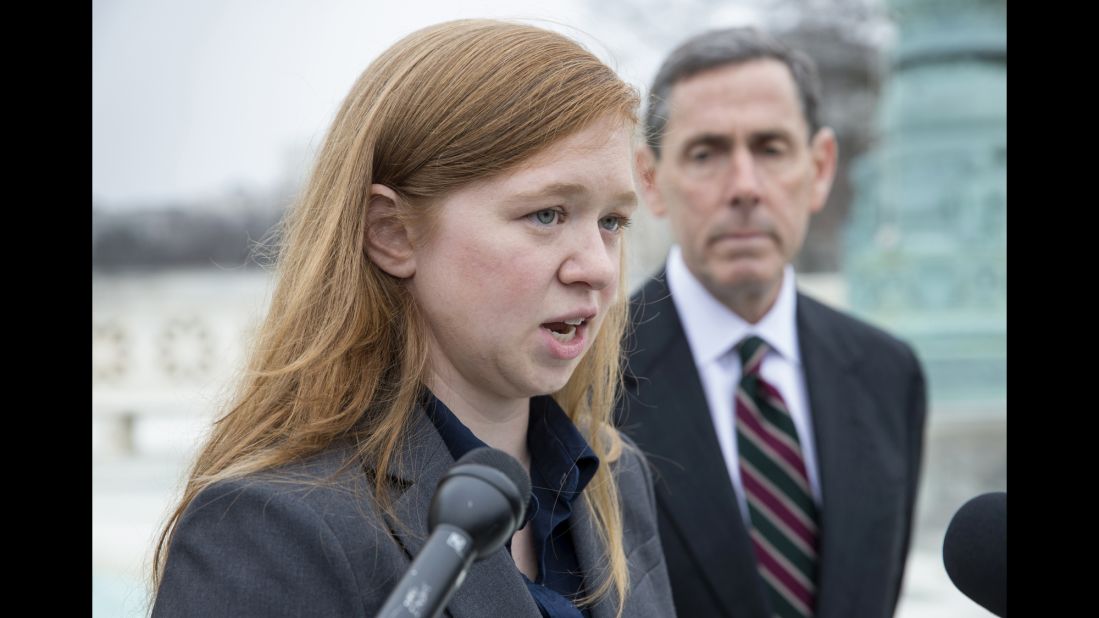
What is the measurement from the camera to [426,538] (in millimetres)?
1752

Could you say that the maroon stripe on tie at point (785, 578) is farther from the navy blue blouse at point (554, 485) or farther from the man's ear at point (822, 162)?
the man's ear at point (822, 162)

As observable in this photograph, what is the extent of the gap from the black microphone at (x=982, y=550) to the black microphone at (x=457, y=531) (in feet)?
2.32

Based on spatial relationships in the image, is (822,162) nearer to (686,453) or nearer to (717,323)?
→ (717,323)

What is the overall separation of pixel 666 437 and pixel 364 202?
51.0 inches

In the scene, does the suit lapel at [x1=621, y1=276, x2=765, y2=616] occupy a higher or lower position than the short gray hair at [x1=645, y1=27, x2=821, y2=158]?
lower

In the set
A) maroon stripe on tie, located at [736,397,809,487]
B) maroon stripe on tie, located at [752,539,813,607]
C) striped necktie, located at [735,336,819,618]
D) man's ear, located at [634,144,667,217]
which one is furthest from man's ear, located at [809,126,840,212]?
maroon stripe on tie, located at [752,539,813,607]

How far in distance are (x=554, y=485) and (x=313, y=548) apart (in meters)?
0.54

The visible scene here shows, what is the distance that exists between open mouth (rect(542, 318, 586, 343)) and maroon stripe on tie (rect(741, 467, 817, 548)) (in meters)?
1.22

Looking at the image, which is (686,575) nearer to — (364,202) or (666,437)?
(666,437)

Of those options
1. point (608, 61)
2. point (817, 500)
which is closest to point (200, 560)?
point (608, 61)

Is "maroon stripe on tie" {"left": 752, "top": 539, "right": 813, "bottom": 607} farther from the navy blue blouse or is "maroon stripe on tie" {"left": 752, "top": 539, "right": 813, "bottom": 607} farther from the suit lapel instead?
the navy blue blouse

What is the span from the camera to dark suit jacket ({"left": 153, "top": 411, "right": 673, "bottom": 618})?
1.62 metres

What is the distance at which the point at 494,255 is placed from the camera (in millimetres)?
1784

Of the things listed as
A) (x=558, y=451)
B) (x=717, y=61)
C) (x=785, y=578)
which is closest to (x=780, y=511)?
(x=785, y=578)
